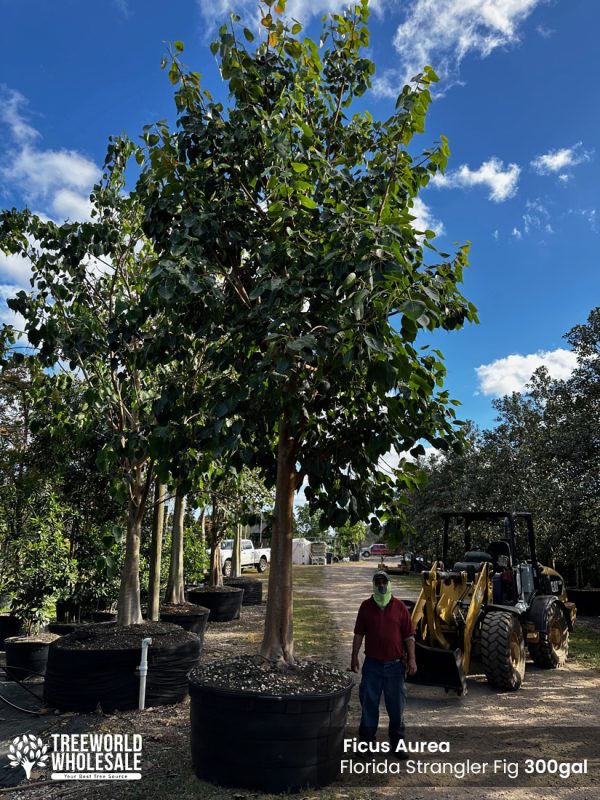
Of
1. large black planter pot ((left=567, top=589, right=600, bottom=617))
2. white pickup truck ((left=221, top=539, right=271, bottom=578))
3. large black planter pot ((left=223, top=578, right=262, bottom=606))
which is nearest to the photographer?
large black planter pot ((left=567, top=589, right=600, bottom=617))

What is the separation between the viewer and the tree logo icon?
4.93m

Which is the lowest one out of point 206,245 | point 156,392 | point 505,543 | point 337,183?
point 505,543

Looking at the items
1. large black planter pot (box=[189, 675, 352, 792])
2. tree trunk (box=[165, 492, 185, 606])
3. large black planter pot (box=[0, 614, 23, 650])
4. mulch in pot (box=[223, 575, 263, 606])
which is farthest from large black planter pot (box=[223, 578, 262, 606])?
large black planter pot (box=[189, 675, 352, 792])

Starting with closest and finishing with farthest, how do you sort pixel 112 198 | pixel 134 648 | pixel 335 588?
pixel 134 648, pixel 112 198, pixel 335 588

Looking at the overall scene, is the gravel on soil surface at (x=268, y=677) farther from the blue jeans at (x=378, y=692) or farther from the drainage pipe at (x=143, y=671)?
the drainage pipe at (x=143, y=671)

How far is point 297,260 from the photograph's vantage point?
429 centimetres

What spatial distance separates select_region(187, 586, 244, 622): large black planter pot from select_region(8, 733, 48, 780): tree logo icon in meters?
8.06

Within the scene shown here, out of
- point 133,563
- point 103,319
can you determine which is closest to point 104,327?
point 103,319

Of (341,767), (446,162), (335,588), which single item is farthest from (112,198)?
(335,588)

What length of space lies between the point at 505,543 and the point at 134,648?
5.68m

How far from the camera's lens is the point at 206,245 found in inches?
196

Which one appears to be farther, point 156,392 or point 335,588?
point 335,588

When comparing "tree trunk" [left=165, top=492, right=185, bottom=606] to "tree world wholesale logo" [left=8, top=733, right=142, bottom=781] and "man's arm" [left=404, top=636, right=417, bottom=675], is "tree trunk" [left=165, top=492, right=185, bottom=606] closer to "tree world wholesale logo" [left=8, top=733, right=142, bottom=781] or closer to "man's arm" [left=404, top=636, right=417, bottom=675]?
"tree world wholesale logo" [left=8, top=733, right=142, bottom=781]

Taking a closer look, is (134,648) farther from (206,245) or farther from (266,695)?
(206,245)
